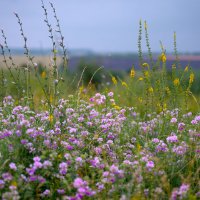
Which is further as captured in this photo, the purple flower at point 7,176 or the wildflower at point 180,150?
A: the wildflower at point 180,150

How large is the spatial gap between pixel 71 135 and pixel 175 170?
3.05 ft

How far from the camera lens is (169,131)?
14.0 ft

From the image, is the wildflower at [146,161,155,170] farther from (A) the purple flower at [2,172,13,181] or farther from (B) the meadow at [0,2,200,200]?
(A) the purple flower at [2,172,13,181]

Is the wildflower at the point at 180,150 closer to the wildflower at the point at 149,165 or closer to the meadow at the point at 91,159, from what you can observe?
the meadow at the point at 91,159

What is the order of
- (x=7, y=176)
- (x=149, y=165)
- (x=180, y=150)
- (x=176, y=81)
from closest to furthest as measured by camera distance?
(x=7, y=176)
(x=149, y=165)
(x=180, y=150)
(x=176, y=81)

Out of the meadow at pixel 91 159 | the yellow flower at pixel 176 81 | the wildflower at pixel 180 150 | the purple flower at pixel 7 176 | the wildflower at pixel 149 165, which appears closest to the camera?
the purple flower at pixel 7 176

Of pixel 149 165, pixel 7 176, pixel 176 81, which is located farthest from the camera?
pixel 176 81

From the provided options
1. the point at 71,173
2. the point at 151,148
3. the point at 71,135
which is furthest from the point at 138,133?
the point at 71,173

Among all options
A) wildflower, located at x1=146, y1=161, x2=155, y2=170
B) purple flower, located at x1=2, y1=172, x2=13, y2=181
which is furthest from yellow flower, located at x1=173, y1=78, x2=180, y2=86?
purple flower, located at x1=2, y1=172, x2=13, y2=181

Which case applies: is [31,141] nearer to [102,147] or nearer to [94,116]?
[102,147]

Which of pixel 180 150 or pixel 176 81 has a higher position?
pixel 176 81

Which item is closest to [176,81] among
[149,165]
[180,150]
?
[180,150]

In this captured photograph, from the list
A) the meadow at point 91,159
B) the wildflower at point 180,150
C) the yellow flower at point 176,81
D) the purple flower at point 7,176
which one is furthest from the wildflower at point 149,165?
Result: the yellow flower at point 176,81

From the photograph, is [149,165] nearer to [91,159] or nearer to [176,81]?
[91,159]
